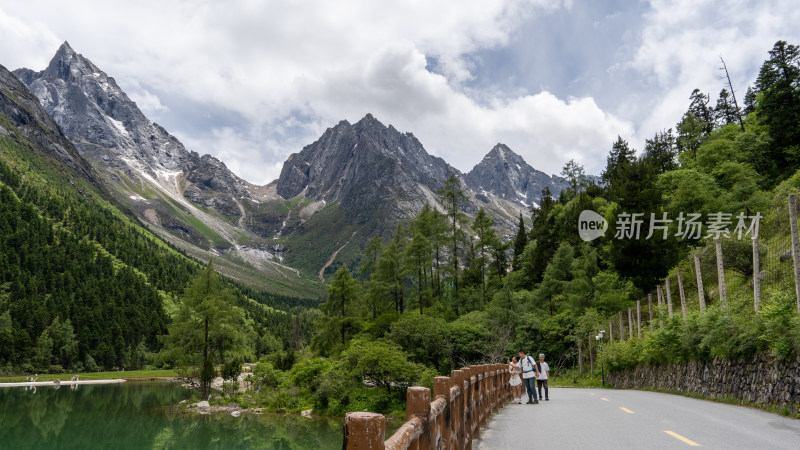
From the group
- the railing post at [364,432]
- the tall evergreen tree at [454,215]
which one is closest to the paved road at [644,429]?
the railing post at [364,432]

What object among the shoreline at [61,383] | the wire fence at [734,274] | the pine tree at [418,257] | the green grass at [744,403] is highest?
the pine tree at [418,257]

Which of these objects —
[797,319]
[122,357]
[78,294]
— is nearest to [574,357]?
Answer: [797,319]

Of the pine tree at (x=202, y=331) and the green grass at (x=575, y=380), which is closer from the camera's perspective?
the green grass at (x=575, y=380)

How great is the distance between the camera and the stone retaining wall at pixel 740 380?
11.5m

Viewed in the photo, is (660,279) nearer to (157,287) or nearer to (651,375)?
(651,375)

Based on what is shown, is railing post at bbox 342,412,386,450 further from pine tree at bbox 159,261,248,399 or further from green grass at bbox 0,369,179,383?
green grass at bbox 0,369,179,383

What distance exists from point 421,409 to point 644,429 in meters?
6.76

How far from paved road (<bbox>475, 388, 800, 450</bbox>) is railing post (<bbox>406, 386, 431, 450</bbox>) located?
423 centimetres

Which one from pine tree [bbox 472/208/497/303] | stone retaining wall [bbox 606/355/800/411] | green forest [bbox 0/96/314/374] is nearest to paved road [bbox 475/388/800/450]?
stone retaining wall [bbox 606/355/800/411]

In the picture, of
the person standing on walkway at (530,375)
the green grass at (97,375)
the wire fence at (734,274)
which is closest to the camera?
the wire fence at (734,274)

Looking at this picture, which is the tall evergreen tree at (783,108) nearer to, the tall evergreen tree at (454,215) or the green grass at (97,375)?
the tall evergreen tree at (454,215)

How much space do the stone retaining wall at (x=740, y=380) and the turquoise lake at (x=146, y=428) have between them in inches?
717
